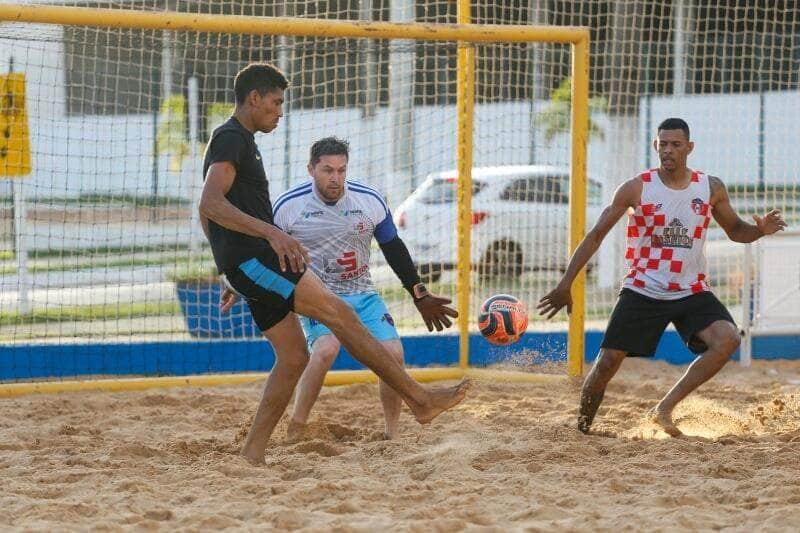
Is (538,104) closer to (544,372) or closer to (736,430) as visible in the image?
(544,372)

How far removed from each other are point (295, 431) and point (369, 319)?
2.71 ft

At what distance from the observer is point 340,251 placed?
7.36 m

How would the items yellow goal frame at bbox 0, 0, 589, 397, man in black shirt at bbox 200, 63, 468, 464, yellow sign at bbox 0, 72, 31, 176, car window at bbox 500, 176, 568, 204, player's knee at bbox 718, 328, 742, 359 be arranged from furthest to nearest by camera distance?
1. car window at bbox 500, 176, 568, 204
2. yellow sign at bbox 0, 72, 31, 176
3. yellow goal frame at bbox 0, 0, 589, 397
4. player's knee at bbox 718, 328, 742, 359
5. man in black shirt at bbox 200, 63, 468, 464

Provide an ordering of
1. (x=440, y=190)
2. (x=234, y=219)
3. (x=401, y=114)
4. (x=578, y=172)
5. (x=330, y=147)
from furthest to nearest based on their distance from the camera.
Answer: (x=440, y=190) → (x=401, y=114) → (x=578, y=172) → (x=330, y=147) → (x=234, y=219)

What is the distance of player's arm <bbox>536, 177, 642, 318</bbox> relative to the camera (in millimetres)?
6957

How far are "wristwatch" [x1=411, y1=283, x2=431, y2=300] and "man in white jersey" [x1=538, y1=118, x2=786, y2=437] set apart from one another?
34.3 inches

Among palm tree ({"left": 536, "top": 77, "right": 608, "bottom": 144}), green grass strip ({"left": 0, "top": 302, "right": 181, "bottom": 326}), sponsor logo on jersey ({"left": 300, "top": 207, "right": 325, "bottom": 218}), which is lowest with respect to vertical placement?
green grass strip ({"left": 0, "top": 302, "right": 181, "bottom": 326})

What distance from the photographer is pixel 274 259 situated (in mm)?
5918

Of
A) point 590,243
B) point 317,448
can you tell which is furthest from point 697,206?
point 317,448

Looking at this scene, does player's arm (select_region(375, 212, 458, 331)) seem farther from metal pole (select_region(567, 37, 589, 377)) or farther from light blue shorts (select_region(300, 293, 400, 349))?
metal pole (select_region(567, 37, 589, 377))

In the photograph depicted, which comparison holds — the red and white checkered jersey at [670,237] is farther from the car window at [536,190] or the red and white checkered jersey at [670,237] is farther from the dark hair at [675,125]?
the car window at [536,190]

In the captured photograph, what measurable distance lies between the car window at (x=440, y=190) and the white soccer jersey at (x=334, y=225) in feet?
15.6

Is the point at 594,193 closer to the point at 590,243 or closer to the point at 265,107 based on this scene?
the point at 590,243

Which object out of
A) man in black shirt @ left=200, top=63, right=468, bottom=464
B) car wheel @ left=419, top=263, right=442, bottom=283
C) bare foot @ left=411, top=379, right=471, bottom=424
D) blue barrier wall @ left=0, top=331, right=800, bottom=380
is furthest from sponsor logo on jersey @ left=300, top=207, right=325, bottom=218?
car wheel @ left=419, top=263, right=442, bottom=283
